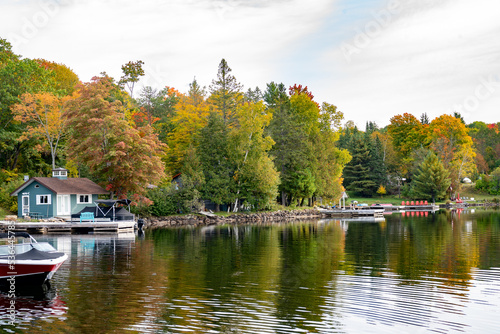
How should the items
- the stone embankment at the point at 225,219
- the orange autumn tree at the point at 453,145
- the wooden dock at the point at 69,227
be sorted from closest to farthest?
the wooden dock at the point at 69,227, the stone embankment at the point at 225,219, the orange autumn tree at the point at 453,145

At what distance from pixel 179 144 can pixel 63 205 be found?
75.7ft

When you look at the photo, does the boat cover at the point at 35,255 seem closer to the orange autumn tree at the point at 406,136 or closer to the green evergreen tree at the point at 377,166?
the green evergreen tree at the point at 377,166

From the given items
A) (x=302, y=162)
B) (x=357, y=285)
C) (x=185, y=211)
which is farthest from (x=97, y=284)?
(x=302, y=162)

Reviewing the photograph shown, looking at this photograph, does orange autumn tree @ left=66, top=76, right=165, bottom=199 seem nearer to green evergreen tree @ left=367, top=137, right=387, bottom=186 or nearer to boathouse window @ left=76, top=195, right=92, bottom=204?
boathouse window @ left=76, top=195, right=92, bottom=204

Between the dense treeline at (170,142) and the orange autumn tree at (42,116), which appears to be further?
the orange autumn tree at (42,116)

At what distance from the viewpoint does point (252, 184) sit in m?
71.1

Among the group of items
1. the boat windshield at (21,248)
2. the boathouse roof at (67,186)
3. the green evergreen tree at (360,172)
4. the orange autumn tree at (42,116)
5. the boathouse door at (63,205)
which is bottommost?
the boat windshield at (21,248)

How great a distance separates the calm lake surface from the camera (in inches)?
576

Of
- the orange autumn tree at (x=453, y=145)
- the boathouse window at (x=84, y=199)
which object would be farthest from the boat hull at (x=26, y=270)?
the orange autumn tree at (x=453, y=145)

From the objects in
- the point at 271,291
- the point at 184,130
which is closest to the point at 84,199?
the point at 184,130

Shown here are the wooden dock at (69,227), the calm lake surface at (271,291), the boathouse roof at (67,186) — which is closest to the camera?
the calm lake surface at (271,291)

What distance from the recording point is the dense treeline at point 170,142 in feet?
188

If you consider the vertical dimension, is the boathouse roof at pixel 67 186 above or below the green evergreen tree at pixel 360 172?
below

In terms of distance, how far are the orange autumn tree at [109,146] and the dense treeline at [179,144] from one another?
13 centimetres
